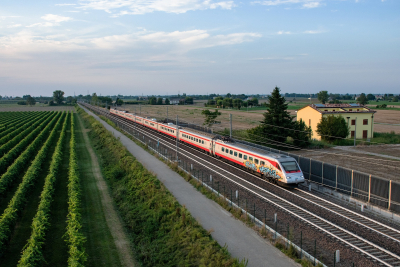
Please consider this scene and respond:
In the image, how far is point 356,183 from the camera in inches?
903

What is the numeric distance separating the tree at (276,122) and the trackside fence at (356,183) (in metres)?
18.6

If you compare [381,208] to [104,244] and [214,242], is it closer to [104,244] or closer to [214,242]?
[214,242]

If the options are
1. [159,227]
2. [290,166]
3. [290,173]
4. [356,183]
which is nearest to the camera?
[159,227]

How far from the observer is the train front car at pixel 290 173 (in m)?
24.5

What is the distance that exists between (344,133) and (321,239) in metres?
39.2

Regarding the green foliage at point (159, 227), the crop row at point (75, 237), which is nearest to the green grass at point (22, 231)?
the crop row at point (75, 237)

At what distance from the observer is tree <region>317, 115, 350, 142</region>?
50625 mm

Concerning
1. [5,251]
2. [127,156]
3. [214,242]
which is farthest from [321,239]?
[127,156]

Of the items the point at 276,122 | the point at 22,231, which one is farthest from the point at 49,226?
the point at 276,122

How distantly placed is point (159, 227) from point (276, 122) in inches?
1296

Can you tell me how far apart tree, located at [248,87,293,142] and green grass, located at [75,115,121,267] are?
86.6 ft

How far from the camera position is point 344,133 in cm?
5131

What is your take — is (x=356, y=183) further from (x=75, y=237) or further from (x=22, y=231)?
(x=22, y=231)

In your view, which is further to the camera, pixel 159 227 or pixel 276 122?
pixel 276 122
